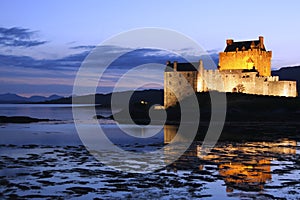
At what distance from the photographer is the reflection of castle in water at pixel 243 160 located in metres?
12.2

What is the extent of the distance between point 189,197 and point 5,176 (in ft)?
19.8

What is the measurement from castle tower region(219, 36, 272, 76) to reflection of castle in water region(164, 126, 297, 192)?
35.8 m

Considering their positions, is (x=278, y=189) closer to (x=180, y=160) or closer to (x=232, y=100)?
(x=180, y=160)

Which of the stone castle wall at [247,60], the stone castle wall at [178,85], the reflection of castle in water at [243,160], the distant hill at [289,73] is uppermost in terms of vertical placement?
the distant hill at [289,73]

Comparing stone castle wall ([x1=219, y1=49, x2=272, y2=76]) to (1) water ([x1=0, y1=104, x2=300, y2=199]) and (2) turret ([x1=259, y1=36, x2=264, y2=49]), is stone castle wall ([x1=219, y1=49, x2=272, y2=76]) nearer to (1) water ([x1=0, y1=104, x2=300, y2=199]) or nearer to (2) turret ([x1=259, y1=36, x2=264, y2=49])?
(2) turret ([x1=259, y1=36, x2=264, y2=49])

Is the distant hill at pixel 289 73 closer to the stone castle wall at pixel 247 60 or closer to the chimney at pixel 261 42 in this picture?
the chimney at pixel 261 42

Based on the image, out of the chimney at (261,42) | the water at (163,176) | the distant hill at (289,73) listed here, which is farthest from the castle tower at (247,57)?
the distant hill at (289,73)

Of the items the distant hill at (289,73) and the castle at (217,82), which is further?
the distant hill at (289,73)

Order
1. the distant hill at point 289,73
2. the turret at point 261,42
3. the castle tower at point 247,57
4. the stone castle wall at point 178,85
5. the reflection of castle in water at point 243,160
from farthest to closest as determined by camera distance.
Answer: the distant hill at point 289,73
the turret at point 261,42
the castle tower at point 247,57
the stone castle wall at point 178,85
the reflection of castle in water at point 243,160

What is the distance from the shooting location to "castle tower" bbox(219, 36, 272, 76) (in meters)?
58.0

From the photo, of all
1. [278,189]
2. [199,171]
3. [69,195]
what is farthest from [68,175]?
[278,189]

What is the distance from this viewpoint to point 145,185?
Result: 11516mm

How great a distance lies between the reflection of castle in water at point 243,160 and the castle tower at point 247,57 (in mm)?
35850

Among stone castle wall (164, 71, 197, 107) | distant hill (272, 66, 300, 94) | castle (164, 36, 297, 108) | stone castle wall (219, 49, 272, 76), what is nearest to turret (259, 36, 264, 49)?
stone castle wall (219, 49, 272, 76)
